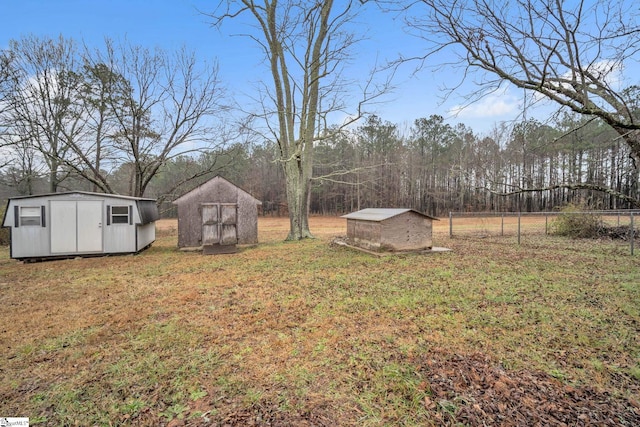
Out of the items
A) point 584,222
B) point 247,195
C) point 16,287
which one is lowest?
point 16,287

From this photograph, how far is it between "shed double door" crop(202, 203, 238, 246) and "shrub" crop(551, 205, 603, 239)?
14020mm

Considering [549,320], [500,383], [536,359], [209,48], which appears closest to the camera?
[500,383]

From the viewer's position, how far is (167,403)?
2471 millimetres

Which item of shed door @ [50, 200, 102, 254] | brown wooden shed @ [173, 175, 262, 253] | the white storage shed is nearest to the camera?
the white storage shed

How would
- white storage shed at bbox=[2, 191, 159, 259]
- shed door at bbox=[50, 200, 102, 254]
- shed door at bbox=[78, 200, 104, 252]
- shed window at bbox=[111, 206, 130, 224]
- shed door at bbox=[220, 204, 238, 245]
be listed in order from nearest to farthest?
white storage shed at bbox=[2, 191, 159, 259], shed door at bbox=[50, 200, 102, 254], shed door at bbox=[78, 200, 104, 252], shed window at bbox=[111, 206, 130, 224], shed door at bbox=[220, 204, 238, 245]

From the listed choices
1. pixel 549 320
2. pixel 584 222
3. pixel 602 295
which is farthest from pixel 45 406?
pixel 584 222

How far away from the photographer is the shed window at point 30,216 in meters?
9.30

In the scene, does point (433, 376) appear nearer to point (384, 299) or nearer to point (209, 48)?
point (384, 299)

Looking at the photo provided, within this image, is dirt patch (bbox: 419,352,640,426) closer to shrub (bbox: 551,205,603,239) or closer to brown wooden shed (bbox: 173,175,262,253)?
brown wooden shed (bbox: 173,175,262,253)

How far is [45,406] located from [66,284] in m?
5.20

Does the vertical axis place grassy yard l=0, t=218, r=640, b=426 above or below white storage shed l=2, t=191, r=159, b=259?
below

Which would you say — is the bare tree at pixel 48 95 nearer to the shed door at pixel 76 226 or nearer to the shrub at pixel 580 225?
the shed door at pixel 76 226

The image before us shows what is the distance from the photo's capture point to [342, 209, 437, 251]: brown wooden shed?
9055 mm

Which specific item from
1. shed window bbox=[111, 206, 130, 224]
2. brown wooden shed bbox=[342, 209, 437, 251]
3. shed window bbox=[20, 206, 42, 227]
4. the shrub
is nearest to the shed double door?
shed window bbox=[111, 206, 130, 224]
